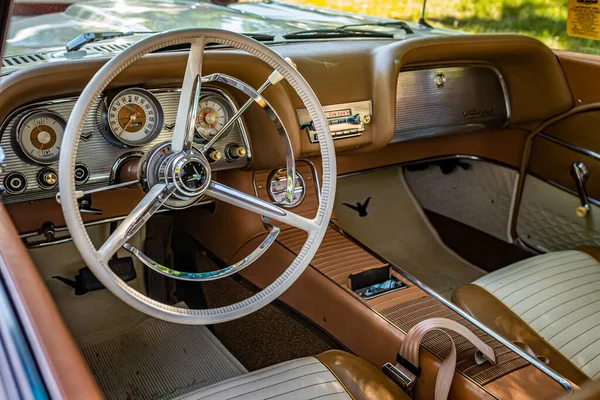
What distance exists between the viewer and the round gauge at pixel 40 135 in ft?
5.05

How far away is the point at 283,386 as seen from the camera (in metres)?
1.36

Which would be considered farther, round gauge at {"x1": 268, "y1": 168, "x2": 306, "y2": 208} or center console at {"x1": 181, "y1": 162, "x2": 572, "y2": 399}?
round gauge at {"x1": 268, "y1": 168, "x2": 306, "y2": 208}

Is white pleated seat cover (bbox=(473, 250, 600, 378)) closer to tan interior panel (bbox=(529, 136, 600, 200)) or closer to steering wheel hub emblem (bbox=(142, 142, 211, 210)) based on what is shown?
tan interior panel (bbox=(529, 136, 600, 200))

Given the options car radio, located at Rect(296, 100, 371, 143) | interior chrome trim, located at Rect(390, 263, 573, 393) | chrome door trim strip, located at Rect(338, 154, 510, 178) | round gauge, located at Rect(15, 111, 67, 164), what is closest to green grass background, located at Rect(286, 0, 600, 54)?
chrome door trim strip, located at Rect(338, 154, 510, 178)

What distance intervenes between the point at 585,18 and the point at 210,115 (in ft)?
3.94

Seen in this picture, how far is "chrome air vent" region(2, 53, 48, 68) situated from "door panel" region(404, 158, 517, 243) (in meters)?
1.73

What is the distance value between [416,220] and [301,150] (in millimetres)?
1109

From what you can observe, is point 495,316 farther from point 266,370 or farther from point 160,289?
point 160,289

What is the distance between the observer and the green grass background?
2.25 meters

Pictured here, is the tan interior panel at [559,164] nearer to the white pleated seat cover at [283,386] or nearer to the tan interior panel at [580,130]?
the tan interior panel at [580,130]

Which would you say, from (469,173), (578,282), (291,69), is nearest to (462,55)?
(469,173)

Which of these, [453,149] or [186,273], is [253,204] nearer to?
[186,273]

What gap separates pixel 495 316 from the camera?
175 cm

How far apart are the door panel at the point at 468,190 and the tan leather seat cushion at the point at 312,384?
1.43m
